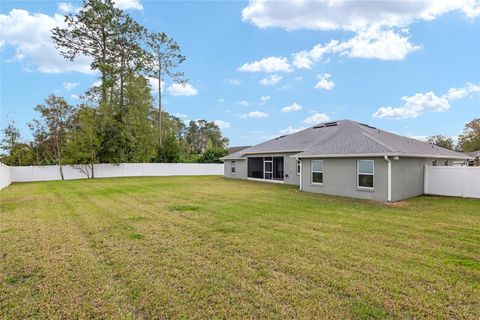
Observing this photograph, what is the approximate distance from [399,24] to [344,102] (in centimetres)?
801

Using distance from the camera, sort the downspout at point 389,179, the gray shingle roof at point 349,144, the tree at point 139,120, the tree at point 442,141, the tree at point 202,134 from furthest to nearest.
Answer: the tree at point 202,134
the tree at point 442,141
the tree at point 139,120
the gray shingle roof at point 349,144
the downspout at point 389,179

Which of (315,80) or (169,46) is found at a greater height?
(169,46)

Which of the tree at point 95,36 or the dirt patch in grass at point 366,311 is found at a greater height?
the tree at point 95,36

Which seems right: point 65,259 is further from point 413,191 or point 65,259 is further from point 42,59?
point 42,59

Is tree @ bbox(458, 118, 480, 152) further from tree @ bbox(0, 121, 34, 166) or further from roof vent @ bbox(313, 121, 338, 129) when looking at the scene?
tree @ bbox(0, 121, 34, 166)

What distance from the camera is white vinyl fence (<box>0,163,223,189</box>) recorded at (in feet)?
74.1

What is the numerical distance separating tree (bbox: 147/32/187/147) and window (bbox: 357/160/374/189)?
2303 cm

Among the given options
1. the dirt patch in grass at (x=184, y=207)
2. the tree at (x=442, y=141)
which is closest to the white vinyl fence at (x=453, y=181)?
the dirt patch in grass at (x=184, y=207)

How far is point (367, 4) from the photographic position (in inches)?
464

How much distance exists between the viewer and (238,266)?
14.0 ft

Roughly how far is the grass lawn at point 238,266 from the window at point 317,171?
19.1 feet

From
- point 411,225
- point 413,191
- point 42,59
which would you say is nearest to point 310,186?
point 413,191

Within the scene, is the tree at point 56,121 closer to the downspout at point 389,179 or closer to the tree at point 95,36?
the tree at point 95,36

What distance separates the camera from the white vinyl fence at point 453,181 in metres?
11.7
